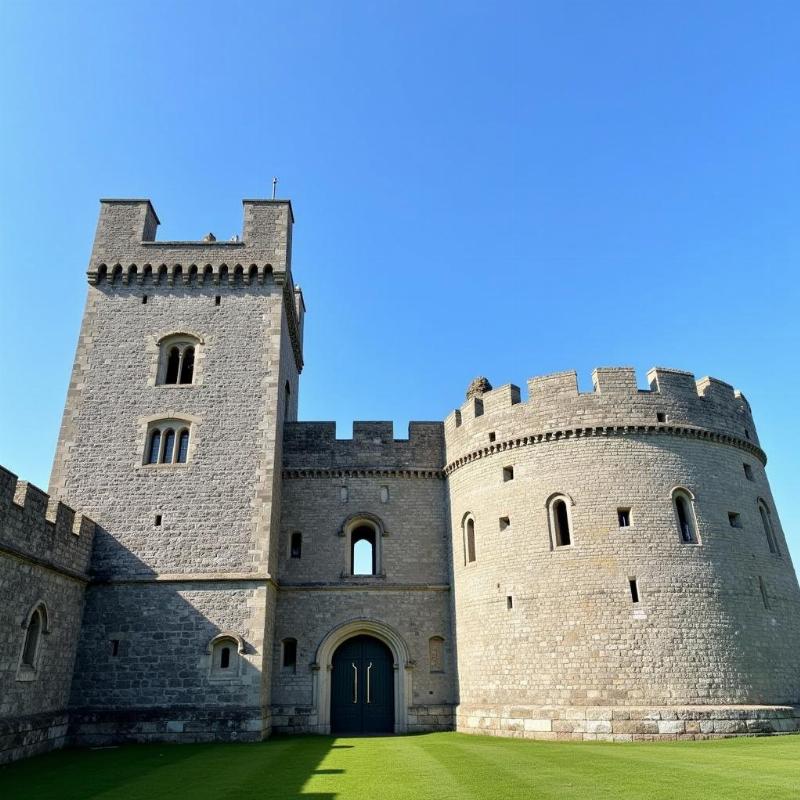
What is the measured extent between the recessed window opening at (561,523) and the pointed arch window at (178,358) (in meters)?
12.6

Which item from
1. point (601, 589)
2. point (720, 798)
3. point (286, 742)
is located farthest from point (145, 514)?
point (720, 798)

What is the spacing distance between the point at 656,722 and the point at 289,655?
10.8 meters

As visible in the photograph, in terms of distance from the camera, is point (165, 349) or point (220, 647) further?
point (165, 349)

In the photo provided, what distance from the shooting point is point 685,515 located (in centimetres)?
1750

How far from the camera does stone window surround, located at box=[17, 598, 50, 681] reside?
14125mm

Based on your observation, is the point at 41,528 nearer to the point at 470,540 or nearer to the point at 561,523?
the point at 470,540

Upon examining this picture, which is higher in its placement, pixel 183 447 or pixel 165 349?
pixel 165 349

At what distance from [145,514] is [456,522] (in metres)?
9.76

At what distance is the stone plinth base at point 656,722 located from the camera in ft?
48.4

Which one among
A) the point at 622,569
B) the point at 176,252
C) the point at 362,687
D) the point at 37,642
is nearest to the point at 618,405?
the point at 622,569

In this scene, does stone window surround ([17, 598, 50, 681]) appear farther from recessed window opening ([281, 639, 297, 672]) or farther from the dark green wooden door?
the dark green wooden door

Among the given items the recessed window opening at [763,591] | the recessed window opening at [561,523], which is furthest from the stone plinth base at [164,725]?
the recessed window opening at [763,591]

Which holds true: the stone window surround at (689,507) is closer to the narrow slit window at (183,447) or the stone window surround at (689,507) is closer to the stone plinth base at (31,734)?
the narrow slit window at (183,447)

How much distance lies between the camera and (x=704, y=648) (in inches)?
619
